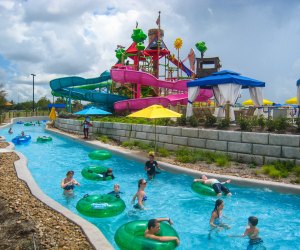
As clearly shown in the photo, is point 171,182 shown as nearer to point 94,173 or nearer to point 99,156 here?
point 94,173

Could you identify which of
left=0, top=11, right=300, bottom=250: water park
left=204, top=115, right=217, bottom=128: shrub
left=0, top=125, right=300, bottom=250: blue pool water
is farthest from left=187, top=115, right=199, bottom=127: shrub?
left=0, top=125, right=300, bottom=250: blue pool water

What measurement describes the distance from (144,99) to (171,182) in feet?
48.1

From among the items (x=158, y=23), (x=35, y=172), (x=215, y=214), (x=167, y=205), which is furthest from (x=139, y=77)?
(x=215, y=214)

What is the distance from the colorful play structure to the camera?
2559cm

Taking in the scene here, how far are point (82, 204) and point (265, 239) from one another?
418 cm

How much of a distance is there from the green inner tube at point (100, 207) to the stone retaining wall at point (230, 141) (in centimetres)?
632

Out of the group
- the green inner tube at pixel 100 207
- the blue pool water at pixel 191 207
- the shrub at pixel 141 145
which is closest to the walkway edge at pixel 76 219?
the green inner tube at pixel 100 207

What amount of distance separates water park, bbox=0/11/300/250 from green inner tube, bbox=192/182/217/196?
0.03 metres

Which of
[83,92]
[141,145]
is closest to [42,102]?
[83,92]

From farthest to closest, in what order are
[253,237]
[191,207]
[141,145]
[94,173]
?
[141,145] < [94,173] < [191,207] < [253,237]

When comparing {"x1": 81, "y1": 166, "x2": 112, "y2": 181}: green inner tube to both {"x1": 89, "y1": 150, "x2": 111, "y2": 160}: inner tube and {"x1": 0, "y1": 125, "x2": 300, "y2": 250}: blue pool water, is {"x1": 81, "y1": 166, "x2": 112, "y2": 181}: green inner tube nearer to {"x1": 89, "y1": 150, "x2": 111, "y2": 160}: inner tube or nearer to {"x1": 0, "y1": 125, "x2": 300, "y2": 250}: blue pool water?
{"x1": 0, "y1": 125, "x2": 300, "y2": 250}: blue pool water

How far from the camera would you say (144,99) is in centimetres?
2484

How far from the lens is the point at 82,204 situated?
727 centimetres

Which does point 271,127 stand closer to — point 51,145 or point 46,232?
point 46,232
